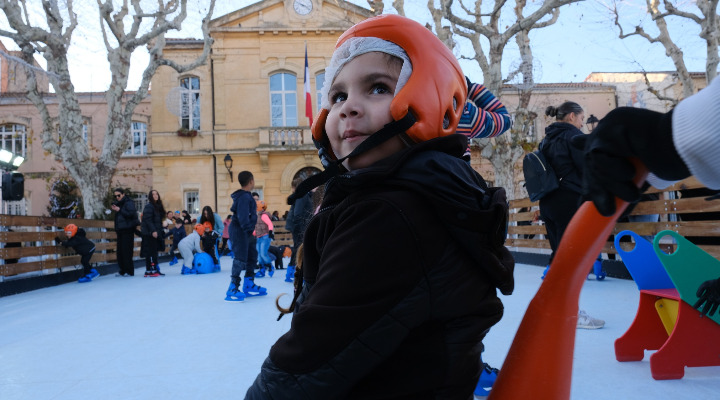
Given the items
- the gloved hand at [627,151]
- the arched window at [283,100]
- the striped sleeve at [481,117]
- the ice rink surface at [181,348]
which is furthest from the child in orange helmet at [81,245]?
the arched window at [283,100]

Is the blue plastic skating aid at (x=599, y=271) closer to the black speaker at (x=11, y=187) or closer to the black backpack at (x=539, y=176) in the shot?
the black backpack at (x=539, y=176)

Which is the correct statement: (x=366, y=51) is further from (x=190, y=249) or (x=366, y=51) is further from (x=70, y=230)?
(x=190, y=249)

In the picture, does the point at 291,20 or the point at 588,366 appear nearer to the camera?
the point at 588,366

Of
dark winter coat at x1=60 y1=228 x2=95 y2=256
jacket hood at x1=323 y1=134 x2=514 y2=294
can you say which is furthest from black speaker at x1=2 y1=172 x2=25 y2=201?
jacket hood at x1=323 y1=134 x2=514 y2=294

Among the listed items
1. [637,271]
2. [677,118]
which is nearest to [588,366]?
[637,271]

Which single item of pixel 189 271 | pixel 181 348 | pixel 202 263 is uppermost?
pixel 181 348

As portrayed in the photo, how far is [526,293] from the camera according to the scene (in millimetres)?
5691

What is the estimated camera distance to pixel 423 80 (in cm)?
108

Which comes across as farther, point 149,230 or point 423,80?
point 149,230

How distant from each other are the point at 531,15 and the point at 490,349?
468 inches

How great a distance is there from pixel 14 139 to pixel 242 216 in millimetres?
25528

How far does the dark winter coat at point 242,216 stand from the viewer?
267 inches

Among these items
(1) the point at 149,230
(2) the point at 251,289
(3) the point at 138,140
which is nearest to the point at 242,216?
(2) the point at 251,289

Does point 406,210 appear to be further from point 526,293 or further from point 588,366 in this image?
point 526,293
